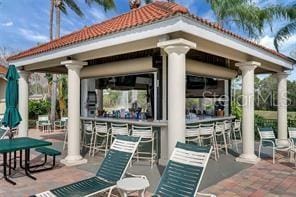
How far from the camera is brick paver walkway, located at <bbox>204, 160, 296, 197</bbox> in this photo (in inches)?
230

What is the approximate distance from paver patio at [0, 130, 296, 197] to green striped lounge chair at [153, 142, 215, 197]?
1.17 meters

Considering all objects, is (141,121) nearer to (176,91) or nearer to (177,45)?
(176,91)

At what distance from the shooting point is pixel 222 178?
22.6 ft

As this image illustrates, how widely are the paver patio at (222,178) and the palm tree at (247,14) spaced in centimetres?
1206

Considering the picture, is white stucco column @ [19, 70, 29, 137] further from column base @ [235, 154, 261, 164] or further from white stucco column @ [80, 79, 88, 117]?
column base @ [235, 154, 261, 164]

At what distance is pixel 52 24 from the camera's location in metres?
21.9

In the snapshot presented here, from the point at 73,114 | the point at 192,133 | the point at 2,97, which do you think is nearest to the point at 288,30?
the point at 192,133

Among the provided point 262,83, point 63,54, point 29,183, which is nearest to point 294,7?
point 63,54

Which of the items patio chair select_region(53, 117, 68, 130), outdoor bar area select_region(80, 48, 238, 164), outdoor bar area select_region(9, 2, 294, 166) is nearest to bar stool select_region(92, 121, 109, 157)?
outdoor bar area select_region(9, 2, 294, 166)

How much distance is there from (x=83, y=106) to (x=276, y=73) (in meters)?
8.67

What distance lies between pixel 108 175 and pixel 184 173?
5.27 feet

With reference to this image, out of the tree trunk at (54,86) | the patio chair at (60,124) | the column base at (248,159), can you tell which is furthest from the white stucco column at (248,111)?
the tree trunk at (54,86)

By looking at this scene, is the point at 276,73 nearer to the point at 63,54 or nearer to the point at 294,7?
the point at 294,7

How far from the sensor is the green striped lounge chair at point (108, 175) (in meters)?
4.55
